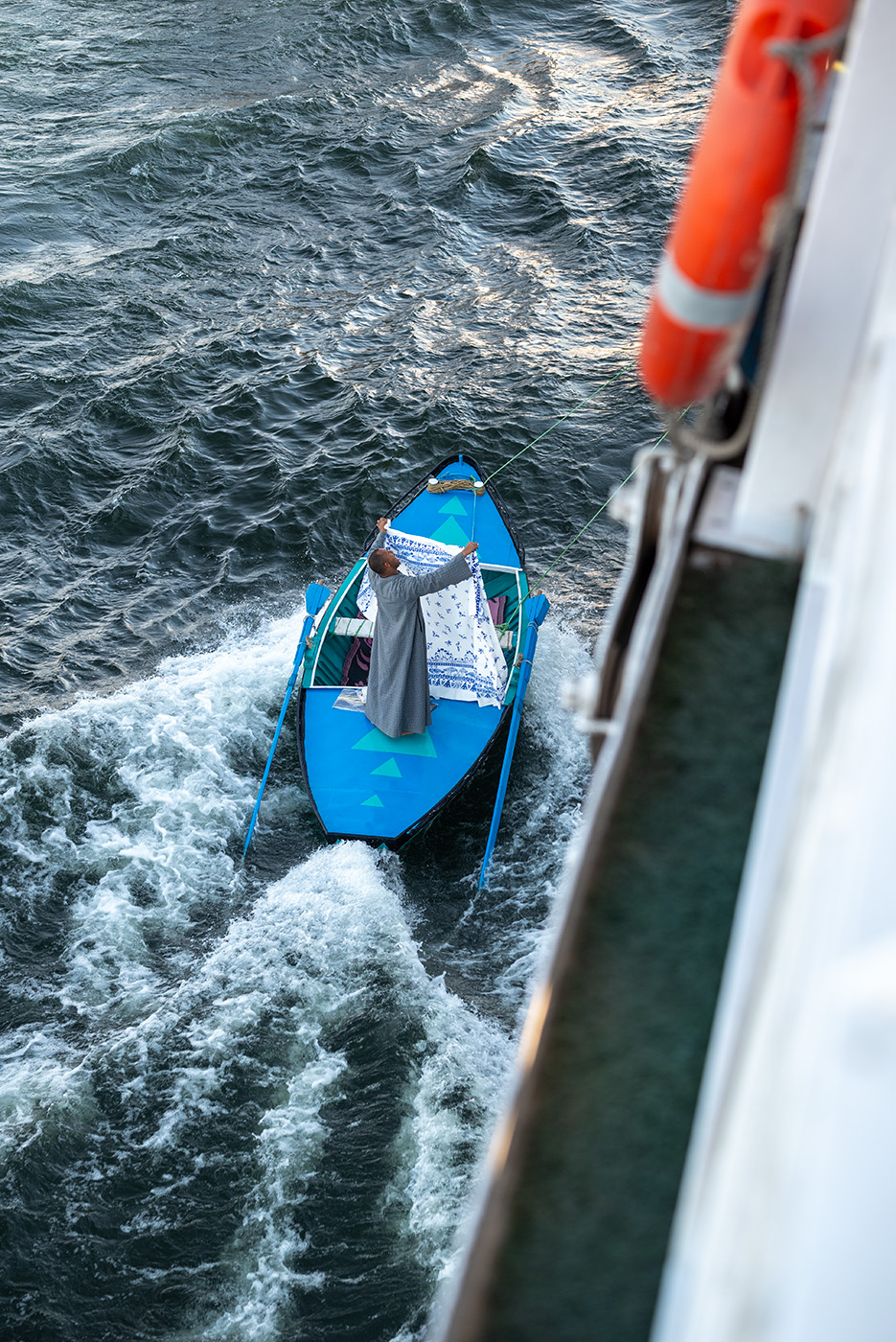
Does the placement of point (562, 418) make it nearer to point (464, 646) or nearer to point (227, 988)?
point (464, 646)

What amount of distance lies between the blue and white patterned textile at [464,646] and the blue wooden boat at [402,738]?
118mm

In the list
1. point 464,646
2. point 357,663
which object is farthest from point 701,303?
point 357,663

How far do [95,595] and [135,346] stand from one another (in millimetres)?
4562

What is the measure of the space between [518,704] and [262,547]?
393cm

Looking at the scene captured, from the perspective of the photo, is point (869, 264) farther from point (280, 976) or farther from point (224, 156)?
point (224, 156)

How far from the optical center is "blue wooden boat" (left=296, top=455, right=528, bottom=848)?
730cm

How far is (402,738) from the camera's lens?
7715 mm

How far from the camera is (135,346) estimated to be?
42.8ft

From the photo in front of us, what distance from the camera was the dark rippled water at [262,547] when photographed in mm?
5777

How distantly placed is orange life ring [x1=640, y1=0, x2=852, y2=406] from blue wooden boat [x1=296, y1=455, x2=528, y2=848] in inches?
204

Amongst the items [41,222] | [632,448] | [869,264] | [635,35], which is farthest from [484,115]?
[869,264]

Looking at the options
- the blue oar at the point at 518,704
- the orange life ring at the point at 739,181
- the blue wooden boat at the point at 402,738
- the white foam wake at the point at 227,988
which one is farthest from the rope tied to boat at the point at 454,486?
the orange life ring at the point at 739,181

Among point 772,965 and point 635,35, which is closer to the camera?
point 772,965

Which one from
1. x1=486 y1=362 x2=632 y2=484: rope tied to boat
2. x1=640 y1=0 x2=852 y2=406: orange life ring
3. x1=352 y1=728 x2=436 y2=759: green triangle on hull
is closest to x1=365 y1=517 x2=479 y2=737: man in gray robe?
x1=352 y1=728 x2=436 y2=759: green triangle on hull
